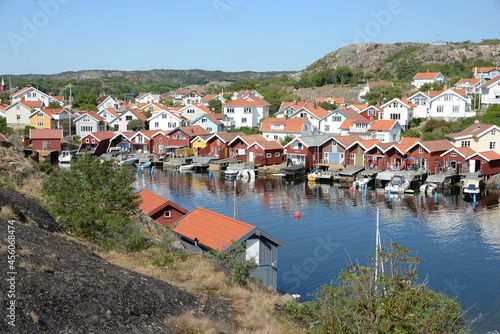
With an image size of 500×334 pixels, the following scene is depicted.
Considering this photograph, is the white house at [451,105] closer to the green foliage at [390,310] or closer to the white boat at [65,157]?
the white boat at [65,157]

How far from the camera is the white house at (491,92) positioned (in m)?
63.4

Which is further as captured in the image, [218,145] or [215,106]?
[215,106]

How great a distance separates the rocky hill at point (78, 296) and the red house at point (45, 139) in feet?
175

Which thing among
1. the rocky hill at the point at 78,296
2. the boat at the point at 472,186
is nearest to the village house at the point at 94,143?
the boat at the point at 472,186

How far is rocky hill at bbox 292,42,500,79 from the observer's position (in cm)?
11238

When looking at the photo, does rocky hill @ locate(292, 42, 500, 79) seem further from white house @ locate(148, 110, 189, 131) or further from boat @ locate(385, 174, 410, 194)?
boat @ locate(385, 174, 410, 194)

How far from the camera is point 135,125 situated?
72062 mm

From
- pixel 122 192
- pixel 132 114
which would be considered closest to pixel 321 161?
pixel 132 114

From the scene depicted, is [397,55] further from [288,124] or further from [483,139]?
[483,139]

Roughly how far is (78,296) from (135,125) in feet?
214

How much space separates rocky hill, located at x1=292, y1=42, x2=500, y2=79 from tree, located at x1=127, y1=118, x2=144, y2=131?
2354 inches

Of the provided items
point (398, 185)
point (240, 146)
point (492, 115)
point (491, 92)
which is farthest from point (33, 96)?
point (492, 115)

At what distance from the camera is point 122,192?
1819 cm

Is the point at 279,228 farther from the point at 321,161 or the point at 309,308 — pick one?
the point at 321,161
